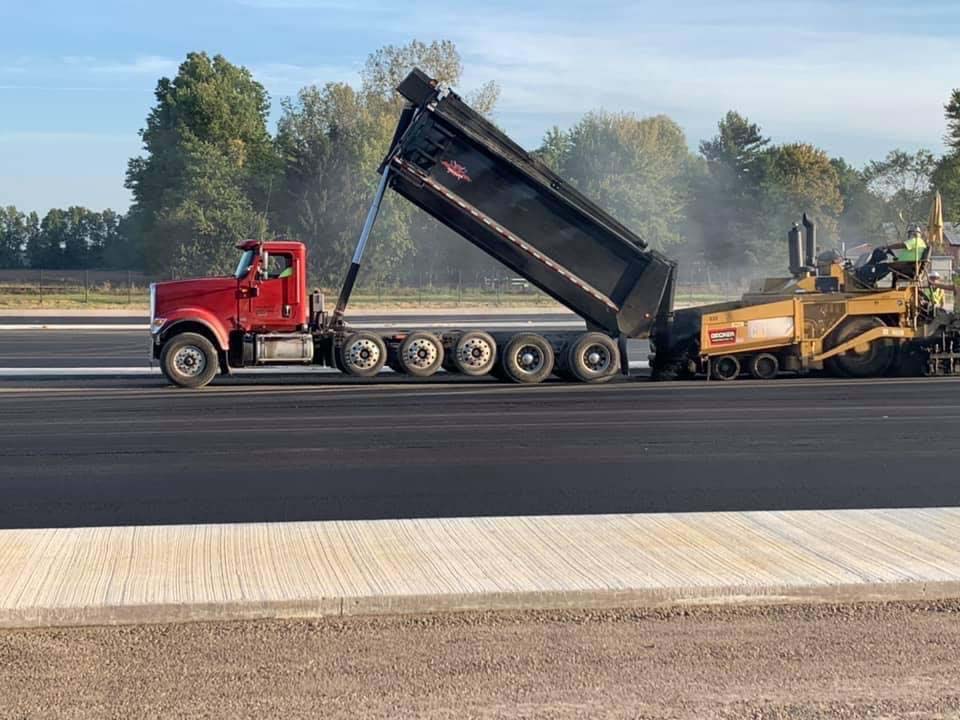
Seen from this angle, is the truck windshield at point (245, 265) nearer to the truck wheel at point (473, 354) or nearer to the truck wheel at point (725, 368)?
the truck wheel at point (473, 354)

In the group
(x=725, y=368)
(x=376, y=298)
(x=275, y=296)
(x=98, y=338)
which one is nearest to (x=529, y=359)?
(x=725, y=368)

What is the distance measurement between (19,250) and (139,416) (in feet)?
367

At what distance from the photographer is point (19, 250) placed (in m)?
120

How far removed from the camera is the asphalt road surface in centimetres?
976

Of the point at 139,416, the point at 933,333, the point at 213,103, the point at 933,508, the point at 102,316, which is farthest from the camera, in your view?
the point at 213,103

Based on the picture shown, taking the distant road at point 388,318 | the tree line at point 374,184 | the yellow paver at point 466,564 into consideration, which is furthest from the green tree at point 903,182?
the yellow paver at point 466,564

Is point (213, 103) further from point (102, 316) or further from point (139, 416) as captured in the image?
point (139, 416)

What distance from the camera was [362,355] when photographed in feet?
67.7

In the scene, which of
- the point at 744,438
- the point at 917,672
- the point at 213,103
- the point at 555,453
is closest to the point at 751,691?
the point at 917,672

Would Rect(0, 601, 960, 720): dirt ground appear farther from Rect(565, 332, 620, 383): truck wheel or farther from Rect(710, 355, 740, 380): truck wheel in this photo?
Rect(710, 355, 740, 380): truck wheel

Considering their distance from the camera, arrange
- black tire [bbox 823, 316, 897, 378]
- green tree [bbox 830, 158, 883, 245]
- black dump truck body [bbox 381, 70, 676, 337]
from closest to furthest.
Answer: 1. black dump truck body [bbox 381, 70, 676, 337]
2. black tire [bbox 823, 316, 897, 378]
3. green tree [bbox 830, 158, 883, 245]

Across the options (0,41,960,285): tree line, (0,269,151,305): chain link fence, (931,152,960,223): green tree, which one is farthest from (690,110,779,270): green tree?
(0,269,151,305): chain link fence

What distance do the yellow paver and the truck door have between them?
12.3m

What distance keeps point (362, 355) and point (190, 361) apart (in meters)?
2.79
